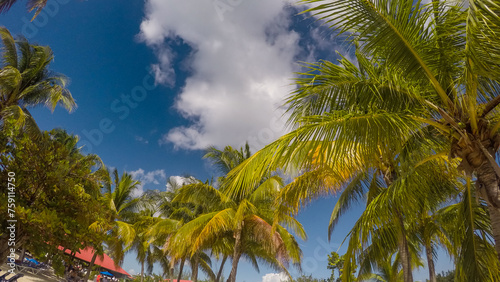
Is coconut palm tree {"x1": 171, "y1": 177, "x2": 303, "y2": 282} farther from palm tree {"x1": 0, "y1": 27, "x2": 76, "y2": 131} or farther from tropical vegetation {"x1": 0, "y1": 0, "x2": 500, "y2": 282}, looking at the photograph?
palm tree {"x1": 0, "y1": 27, "x2": 76, "y2": 131}

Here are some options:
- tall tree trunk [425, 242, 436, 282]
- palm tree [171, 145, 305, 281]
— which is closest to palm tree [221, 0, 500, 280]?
palm tree [171, 145, 305, 281]

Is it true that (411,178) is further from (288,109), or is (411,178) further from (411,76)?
(288,109)

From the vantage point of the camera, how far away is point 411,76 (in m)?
4.14

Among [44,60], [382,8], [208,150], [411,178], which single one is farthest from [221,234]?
[382,8]

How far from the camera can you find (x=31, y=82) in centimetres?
1346

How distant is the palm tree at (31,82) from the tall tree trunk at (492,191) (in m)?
14.5

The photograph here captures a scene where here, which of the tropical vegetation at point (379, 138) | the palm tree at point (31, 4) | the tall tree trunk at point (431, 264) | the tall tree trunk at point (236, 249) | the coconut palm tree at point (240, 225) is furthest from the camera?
the tall tree trunk at point (236, 249)

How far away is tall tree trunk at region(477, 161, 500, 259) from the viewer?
374cm

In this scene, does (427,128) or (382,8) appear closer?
(382,8)

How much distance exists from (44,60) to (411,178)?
1530cm

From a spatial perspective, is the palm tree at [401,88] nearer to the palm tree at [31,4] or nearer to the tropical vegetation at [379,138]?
the tropical vegetation at [379,138]

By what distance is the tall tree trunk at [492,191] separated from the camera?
374cm

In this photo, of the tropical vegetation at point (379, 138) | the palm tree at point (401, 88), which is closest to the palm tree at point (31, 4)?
the tropical vegetation at point (379, 138)

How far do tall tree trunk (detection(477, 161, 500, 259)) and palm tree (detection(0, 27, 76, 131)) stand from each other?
1450 centimetres
